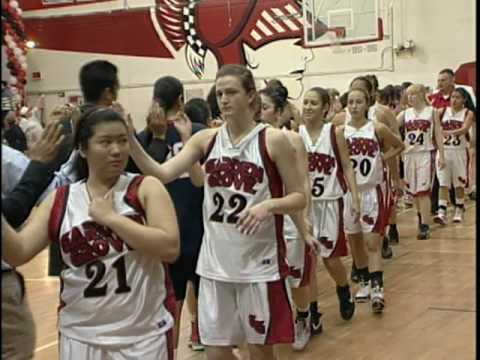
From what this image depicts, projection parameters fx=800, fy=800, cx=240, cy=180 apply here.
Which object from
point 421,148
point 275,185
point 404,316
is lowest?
point 404,316

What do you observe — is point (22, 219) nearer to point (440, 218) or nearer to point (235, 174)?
point (235, 174)

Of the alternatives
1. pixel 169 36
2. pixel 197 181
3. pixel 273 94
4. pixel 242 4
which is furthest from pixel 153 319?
pixel 169 36

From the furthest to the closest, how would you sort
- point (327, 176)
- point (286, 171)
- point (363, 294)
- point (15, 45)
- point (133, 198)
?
point (363, 294) < point (327, 176) < point (286, 171) < point (133, 198) < point (15, 45)

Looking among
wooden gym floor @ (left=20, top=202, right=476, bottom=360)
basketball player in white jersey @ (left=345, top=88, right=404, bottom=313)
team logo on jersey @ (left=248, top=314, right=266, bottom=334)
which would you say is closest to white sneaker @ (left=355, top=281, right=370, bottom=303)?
basketball player in white jersey @ (left=345, top=88, right=404, bottom=313)

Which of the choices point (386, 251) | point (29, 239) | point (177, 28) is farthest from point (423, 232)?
point (177, 28)

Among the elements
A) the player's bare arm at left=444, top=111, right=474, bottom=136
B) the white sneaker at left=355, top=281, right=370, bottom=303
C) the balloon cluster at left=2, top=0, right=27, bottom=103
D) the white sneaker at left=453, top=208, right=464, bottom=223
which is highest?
the balloon cluster at left=2, top=0, right=27, bottom=103

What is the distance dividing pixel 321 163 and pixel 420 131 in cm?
379

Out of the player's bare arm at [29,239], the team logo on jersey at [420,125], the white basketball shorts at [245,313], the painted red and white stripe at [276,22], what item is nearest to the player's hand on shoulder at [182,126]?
the white basketball shorts at [245,313]

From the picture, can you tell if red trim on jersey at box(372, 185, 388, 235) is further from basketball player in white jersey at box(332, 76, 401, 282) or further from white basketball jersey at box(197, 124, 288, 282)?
white basketball jersey at box(197, 124, 288, 282)

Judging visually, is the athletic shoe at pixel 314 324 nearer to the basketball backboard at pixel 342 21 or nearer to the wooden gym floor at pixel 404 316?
the wooden gym floor at pixel 404 316

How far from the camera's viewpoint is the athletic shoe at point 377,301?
18.7ft

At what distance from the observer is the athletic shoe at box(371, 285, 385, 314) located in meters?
5.70

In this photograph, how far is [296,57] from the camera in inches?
587

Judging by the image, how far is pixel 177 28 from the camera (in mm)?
16109
